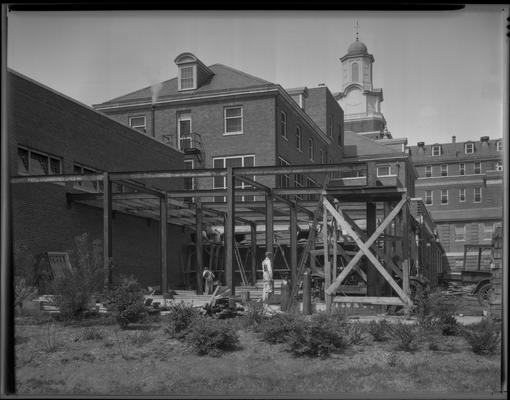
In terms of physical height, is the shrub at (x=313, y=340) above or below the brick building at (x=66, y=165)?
below

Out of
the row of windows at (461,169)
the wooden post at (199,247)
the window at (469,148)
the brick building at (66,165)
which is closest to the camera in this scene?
the brick building at (66,165)

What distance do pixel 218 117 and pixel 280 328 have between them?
28.7m

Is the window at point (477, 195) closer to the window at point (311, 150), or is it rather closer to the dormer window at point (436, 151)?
the dormer window at point (436, 151)

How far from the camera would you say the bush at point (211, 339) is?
37.9ft

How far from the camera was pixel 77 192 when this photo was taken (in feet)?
81.2

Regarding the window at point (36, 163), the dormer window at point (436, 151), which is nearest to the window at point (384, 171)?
the dormer window at point (436, 151)

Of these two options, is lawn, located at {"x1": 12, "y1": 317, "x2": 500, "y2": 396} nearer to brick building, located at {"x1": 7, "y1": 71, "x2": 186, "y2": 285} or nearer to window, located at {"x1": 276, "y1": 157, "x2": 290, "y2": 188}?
brick building, located at {"x1": 7, "y1": 71, "x2": 186, "y2": 285}

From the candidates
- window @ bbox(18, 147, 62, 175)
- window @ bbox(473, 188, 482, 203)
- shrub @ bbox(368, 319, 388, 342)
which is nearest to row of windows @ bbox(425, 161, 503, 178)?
window @ bbox(473, 188, 482, 203)

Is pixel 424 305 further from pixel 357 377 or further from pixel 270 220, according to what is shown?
A: pixel 270 220

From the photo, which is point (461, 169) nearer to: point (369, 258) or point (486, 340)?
point (369, 258)

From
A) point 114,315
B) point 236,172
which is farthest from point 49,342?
point 236,172

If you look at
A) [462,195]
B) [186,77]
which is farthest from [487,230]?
[186,77]

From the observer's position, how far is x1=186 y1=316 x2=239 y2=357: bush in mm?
11547
